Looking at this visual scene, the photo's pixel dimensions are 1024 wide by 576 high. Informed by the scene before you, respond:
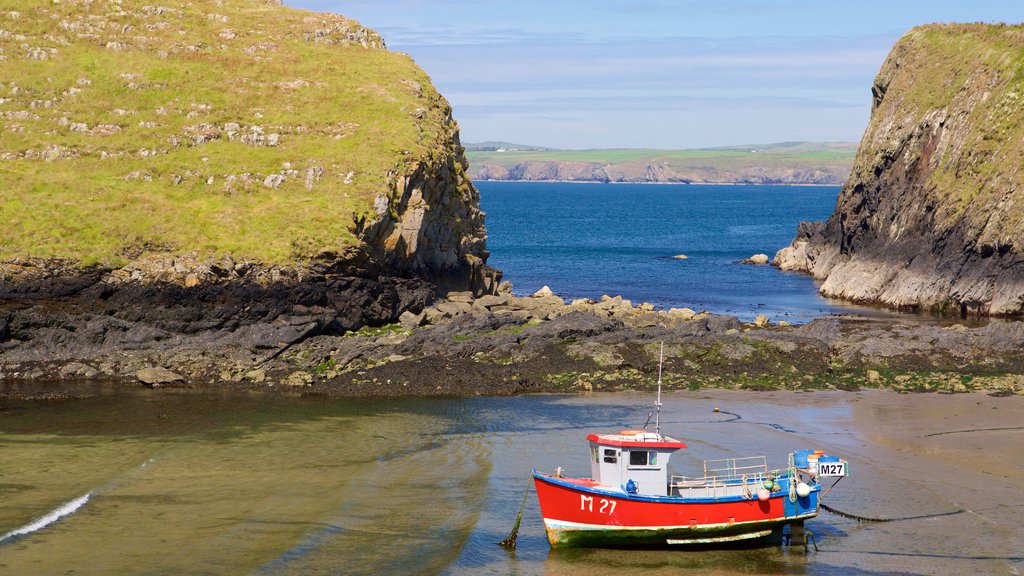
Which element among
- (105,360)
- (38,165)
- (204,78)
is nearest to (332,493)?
(105,360)

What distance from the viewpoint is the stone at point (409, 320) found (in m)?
61.2

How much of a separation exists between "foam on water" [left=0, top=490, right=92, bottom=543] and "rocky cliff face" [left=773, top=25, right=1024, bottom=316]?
61787 mm

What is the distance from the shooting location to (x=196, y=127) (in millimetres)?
73875

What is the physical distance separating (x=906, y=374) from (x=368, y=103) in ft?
139

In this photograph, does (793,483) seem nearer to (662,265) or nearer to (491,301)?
(491,301)

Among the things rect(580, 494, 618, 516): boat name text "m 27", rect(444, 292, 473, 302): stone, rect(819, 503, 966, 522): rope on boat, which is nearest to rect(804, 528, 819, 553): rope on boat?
rect(819, 503, 966, 522): rope on boat

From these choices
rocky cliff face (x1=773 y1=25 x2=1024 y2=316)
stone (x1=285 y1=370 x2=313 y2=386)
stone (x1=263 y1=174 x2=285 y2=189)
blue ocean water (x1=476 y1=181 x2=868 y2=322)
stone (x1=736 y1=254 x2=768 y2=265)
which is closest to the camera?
stone (x1=285 y1=370 x2=313 y2=386)

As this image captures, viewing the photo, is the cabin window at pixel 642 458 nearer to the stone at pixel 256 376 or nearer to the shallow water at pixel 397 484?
the shallow water at pixel 397 484

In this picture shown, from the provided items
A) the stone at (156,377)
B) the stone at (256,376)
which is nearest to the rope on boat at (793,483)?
the stone at (256,376)

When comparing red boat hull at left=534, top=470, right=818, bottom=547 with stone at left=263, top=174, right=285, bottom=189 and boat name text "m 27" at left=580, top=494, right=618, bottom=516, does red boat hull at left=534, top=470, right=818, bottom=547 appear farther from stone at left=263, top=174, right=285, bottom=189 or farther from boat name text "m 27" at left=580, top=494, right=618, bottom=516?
stone at left=263, top=174, right=285, bottom=189

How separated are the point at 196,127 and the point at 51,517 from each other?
46.9 m

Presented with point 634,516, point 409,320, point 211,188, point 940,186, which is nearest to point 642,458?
point 634,516

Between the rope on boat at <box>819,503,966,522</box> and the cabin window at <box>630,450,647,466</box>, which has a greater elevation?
the cabin window at <box>630,450,647,466</box>

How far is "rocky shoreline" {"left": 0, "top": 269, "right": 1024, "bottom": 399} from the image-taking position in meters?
51.6
